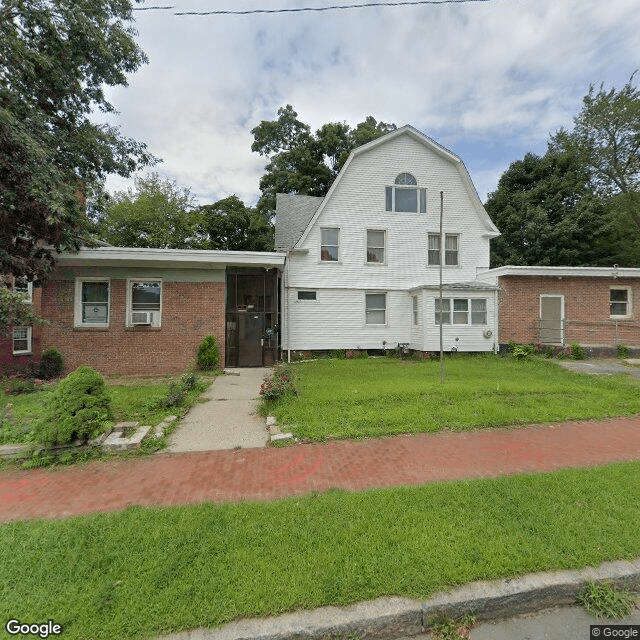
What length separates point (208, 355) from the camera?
1102cm

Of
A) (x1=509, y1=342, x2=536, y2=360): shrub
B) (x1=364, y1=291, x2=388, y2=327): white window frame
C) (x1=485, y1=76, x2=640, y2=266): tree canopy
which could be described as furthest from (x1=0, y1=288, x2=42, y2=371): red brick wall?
(x1=485, y1=76, x2=640, y2=266): tree canopy

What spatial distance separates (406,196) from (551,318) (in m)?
8.25

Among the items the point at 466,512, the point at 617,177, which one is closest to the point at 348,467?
the point at 466,512

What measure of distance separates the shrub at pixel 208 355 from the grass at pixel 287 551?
801 centimetres

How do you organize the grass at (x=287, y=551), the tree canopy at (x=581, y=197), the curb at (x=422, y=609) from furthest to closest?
1. the tree canopy at (x=581, y=197)
2. the grass at (x=287, y=551)
3. the curb at (x=422, y=609)

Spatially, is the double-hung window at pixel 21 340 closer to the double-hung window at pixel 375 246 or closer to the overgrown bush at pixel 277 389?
the overgrown bush at pixel 277 389

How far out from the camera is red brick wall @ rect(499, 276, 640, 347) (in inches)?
541

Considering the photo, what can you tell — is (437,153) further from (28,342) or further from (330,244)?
(28,342)

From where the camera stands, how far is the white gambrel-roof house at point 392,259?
13.6 m

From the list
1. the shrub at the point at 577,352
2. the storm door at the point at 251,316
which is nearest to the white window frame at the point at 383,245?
the storm door at the point at 251,316

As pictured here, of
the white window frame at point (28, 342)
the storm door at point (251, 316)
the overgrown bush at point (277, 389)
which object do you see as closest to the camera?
the overgrown bush at point (277, 389)

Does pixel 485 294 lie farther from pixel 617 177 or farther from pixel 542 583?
pixel 617 177

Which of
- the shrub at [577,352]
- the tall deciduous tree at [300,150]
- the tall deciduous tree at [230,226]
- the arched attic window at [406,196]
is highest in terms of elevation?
the tall deciduous tree at [300,150]

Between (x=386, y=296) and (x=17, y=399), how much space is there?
12478 mm
